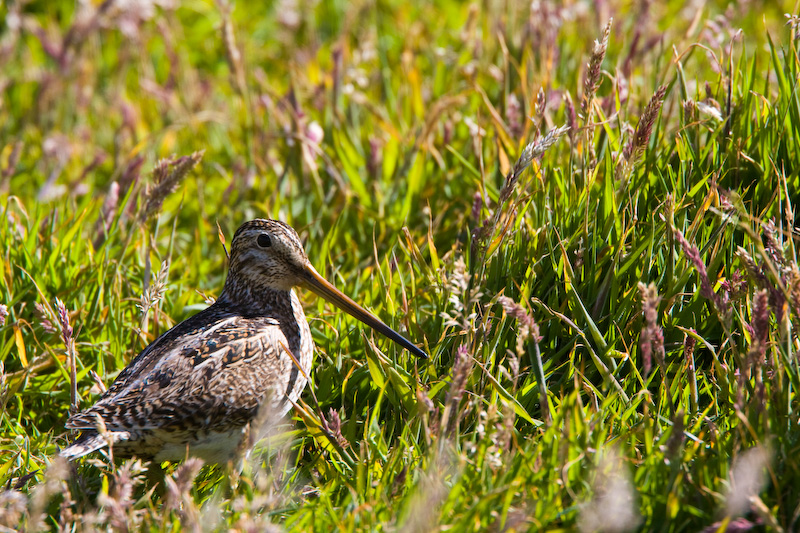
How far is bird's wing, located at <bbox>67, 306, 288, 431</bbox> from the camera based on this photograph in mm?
3199

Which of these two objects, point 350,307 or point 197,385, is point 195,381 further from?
point 350,307

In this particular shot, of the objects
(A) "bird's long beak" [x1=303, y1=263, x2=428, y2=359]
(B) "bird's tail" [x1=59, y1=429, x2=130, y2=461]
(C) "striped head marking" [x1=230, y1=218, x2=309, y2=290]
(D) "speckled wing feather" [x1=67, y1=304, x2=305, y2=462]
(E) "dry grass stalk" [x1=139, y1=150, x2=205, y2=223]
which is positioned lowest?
(B) "bird's tail" [x1=59, y1=429, x2=130, y2=461]

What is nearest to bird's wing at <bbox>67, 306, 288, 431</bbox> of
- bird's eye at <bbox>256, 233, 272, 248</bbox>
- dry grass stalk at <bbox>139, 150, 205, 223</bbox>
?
bird's eye at <bbox>256, 233, 272, 248</bbox>

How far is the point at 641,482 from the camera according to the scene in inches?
109

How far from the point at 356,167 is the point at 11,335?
87.3 inches

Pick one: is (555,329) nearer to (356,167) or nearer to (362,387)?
(362,387)

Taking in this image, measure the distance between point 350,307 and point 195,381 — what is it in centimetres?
74

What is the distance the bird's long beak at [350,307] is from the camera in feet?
11.3

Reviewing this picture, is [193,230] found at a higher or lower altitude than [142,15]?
lower

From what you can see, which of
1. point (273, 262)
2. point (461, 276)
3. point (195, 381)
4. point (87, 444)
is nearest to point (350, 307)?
point (273, 262)

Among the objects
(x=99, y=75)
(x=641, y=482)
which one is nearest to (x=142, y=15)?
(x=99, y=75)

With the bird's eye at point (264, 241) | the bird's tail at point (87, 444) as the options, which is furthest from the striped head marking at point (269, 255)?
the bird's tail at point (87, 444)

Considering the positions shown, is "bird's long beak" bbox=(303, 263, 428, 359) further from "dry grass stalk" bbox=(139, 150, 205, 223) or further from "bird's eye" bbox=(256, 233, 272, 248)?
"dry grass stalk" bbox=(139, 150, 205, 223)

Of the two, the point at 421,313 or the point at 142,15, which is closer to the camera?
the point at 421,313
